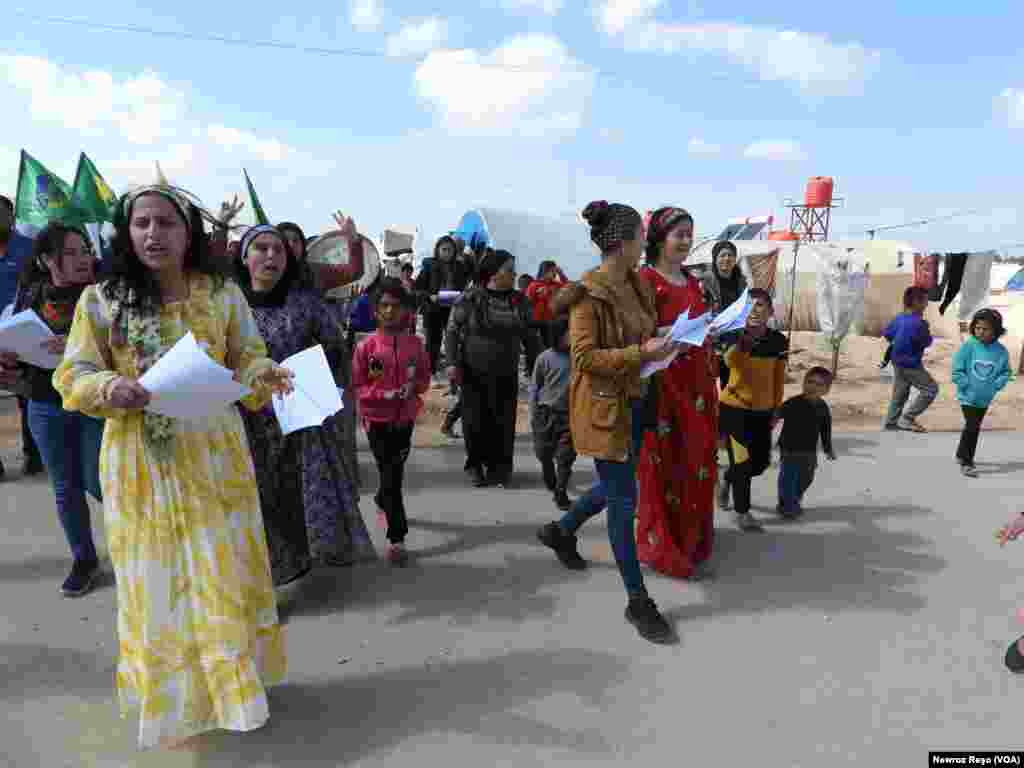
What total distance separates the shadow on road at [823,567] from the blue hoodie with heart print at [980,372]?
1801 mm

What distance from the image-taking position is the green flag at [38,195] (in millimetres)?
7160

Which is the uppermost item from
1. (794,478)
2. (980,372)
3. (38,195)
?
(38,195)

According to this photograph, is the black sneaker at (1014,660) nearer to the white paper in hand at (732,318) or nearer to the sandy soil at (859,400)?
the white paper in hand at (732,318)

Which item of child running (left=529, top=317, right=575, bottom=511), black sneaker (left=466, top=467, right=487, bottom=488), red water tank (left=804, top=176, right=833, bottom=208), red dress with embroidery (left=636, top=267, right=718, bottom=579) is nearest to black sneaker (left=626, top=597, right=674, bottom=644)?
red dress with embroidery (left=636, top=267, right=718, bottom=579)

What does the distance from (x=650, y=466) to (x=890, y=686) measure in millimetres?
1420

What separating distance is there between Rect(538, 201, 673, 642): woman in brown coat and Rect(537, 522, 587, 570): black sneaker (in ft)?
2.14

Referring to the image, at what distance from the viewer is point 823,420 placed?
464cm

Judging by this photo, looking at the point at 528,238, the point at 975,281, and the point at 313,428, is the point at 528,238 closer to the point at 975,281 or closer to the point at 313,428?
the point at 975,281

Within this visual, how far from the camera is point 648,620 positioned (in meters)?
3.04

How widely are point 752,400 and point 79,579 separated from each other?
3.80 meters

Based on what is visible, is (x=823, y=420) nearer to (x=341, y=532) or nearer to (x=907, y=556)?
(x=907, y=556)

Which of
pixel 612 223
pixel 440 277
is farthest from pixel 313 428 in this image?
pixel 440 277

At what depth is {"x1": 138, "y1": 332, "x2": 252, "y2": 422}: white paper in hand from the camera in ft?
6.27

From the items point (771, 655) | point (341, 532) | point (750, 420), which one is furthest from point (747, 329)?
point (341, 532)
